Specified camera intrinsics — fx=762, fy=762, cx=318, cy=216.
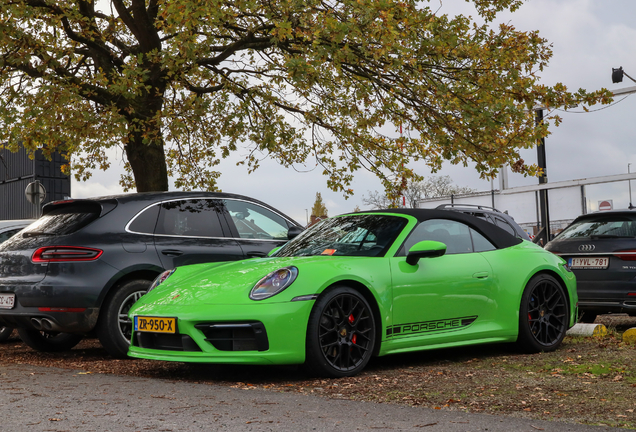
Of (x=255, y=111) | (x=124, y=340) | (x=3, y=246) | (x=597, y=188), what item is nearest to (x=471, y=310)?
(x=124, y=340)

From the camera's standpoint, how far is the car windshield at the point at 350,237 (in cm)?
652

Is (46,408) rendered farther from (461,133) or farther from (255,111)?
(255,111)

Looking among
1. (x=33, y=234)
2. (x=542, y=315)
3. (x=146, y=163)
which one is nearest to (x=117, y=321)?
(x=33, y=234)

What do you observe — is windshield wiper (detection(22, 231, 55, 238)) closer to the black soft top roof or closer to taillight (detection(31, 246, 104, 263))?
taillight (detection(31, 246, 104, 263))

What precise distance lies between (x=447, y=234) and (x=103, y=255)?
3.24 m

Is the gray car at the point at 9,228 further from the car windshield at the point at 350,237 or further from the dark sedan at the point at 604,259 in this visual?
the dark sedan at the point at 604,259

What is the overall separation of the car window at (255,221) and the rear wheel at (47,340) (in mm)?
2253

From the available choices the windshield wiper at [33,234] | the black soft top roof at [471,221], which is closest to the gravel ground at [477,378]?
the black soft top roof at [471,221]

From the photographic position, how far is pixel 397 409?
4590mm

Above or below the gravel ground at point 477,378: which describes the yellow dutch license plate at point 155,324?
above

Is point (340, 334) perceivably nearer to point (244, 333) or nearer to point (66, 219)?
point (244, 333)

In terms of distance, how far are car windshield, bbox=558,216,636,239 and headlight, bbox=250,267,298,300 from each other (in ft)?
16.7

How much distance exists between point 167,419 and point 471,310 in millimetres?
3345

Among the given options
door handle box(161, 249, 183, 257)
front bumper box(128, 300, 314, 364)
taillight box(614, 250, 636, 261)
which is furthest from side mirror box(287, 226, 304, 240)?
taillight box(614, 250, 636, 261)
